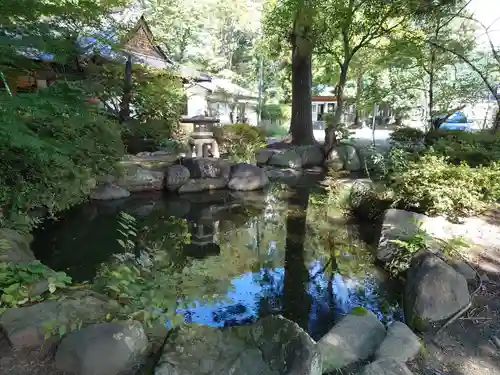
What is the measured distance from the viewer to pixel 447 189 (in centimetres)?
453

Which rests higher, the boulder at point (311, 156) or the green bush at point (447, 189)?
the green bush at point (447, 189)

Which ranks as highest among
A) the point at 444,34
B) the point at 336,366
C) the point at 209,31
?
the point at 209,31

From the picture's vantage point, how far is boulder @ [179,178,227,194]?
8109mm

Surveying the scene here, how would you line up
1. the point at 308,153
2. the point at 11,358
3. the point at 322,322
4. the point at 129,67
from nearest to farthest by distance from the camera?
the point at 11,358, the point at 322,322, the point at 129,67, the point at 308,153

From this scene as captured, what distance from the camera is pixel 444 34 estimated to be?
34.2ft

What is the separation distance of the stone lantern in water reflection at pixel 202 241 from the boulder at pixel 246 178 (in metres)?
2.49

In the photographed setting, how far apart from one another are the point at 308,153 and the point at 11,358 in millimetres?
10510

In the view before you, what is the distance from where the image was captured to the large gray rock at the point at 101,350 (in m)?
1.85

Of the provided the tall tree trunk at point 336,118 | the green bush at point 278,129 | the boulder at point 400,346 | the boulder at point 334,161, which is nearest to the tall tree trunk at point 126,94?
the tall tree trunk at point 336,118

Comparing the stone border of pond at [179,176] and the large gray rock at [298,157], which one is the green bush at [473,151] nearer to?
the stone border of pond at [179,176]

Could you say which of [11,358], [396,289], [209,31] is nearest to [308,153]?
[396,289]

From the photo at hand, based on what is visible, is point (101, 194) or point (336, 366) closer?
point (336, 366)

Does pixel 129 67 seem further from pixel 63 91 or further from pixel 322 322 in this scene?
pixel 322 322

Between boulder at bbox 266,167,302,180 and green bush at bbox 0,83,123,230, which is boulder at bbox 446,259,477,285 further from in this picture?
boulder at bbox 266,167,302,180
